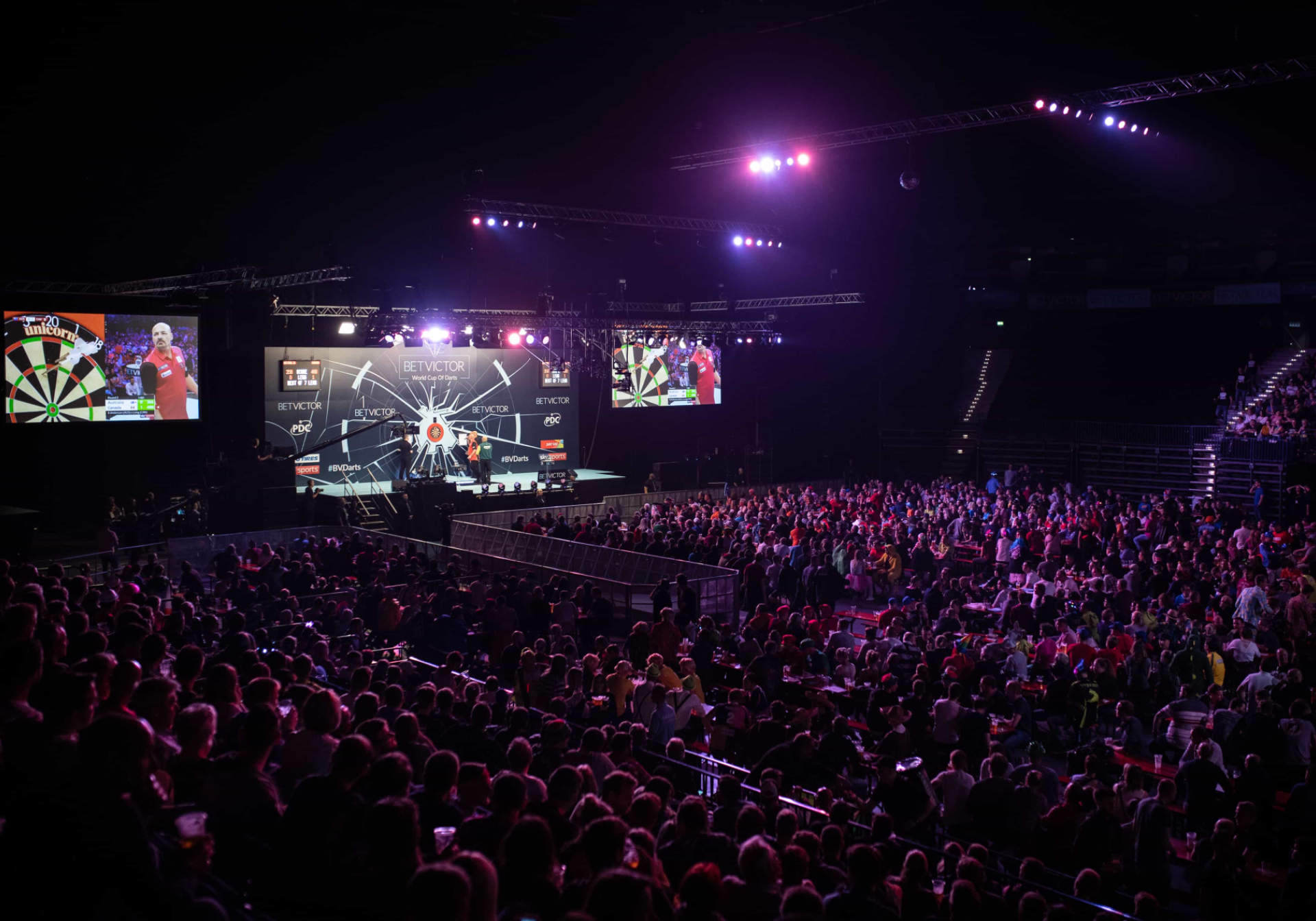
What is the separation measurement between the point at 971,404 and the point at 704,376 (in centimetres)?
835

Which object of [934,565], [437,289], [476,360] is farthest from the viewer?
[476,360]

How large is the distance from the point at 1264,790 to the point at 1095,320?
26.7 meters

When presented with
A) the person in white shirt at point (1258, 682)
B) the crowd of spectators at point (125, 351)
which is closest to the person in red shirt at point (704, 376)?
the crowd of spectators at point (125, 351)

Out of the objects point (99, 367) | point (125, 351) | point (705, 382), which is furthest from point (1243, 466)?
point (99, 367)

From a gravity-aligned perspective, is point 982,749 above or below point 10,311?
below

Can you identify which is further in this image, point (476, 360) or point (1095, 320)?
point (1095, 320)

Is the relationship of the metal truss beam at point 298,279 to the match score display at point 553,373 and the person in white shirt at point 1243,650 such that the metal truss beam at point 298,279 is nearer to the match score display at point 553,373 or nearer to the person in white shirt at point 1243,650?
the match score display at point 553,373

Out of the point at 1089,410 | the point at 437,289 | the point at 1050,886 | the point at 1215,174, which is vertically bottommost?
the point at 1050,886

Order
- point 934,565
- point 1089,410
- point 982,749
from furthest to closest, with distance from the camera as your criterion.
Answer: point 1089,410, point 934,565, point 982,749

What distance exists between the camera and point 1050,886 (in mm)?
5734

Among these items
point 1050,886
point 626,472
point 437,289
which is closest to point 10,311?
point 437,289

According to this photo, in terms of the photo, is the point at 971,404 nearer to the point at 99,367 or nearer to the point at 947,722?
the point at 99,367

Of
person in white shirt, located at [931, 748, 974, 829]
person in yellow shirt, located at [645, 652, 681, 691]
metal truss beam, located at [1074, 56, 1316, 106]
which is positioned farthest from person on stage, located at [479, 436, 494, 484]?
person in white shirt, located at [931, 748, 974, 829]

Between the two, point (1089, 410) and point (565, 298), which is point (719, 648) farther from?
point (1089, 410)
